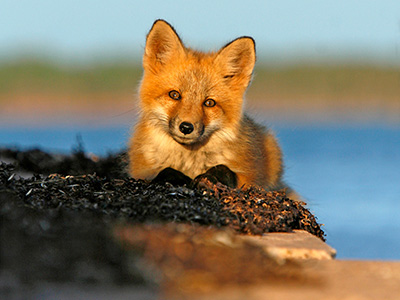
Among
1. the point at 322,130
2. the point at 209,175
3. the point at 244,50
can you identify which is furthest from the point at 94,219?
the point at 322,130

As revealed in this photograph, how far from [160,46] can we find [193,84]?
56cm

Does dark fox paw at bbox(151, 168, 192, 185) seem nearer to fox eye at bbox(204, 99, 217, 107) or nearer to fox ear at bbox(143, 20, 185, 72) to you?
fox eye at bbox(204, 99, 217, 107)

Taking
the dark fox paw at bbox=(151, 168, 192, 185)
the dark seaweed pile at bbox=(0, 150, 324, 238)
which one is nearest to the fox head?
the dark fox paw at bbox=(151, 168, 192, 185)

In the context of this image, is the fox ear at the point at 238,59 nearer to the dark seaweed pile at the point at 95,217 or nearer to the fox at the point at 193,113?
the fox at the point at 193,113

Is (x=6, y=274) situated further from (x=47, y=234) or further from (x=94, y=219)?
(x=94, y=219)

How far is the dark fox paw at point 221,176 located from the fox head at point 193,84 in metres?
0.32

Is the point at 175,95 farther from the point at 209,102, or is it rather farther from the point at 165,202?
the point at 165,202

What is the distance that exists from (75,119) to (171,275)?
88.9ft

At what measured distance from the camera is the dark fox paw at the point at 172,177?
488 centimetres

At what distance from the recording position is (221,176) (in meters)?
4.98

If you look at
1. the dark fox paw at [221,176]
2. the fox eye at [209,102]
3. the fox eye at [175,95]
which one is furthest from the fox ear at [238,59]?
the dark fox paw at [221,176]

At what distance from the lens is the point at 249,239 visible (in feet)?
10.9

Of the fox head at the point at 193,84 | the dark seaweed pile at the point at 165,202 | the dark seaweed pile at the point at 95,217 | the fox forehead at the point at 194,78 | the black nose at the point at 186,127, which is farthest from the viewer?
the fox forehead at the point at 194,78

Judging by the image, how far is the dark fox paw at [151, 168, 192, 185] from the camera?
488cm
